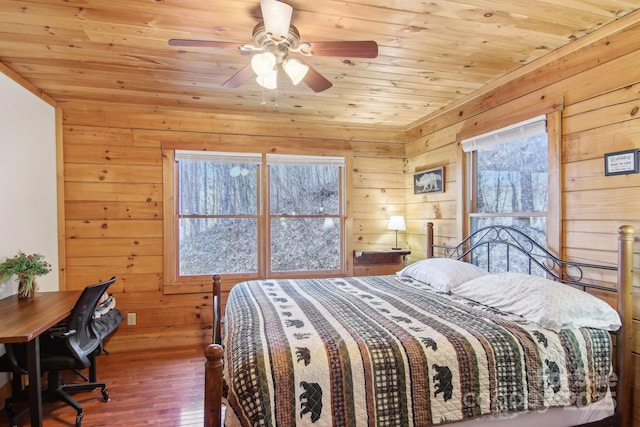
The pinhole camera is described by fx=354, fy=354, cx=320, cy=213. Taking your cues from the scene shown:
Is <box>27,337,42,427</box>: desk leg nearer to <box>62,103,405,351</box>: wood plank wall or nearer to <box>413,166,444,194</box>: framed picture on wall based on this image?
<box>62,103,405,351</box>: wood plank wall

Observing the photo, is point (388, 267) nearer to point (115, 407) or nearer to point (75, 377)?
point (115, 407)

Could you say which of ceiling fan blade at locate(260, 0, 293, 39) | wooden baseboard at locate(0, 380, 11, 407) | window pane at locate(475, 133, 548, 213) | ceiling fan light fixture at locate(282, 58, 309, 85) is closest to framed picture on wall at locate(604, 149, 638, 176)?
window pane at locate(475, 133, 548, 213)

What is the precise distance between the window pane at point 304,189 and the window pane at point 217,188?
0.77 ft

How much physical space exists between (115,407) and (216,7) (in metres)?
2.71

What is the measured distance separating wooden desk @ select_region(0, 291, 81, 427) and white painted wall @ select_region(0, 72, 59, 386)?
13.5 inches

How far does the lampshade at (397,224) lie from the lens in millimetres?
4062

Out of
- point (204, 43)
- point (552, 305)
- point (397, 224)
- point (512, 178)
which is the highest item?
point (204, 43)

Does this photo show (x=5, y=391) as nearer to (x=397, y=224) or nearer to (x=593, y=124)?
(x=397, y=224)

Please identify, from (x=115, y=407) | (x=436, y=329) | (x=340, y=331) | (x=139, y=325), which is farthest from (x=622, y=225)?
(x=139, y=325)

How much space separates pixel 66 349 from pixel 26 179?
1448 mm

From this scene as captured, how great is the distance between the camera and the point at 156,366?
3.20 m

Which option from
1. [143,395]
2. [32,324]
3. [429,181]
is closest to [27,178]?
[32,324]

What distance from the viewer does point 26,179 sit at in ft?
9.34

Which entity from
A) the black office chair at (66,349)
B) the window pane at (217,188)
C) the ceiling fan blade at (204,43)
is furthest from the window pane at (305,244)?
the ceiling fan blade at (204,43)
